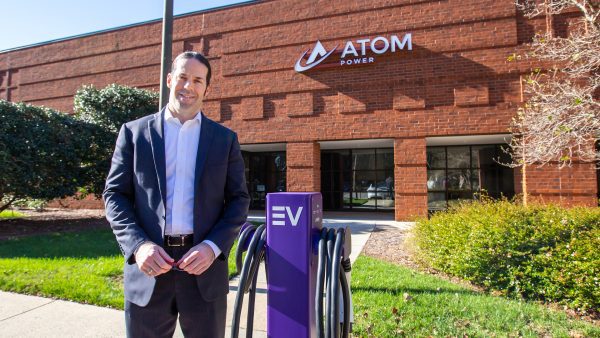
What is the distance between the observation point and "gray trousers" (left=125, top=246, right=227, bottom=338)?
1.75 meters

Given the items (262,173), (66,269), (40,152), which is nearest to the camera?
(66,269)

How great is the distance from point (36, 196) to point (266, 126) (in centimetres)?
694

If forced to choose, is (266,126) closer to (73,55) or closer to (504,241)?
(504,241)

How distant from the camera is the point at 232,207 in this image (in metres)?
1.91

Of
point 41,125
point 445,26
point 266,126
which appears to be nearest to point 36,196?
point 41,125

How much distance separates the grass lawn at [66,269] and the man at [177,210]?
101 inches

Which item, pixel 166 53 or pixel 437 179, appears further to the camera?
pixel 437 179

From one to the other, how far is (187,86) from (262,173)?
1376cm

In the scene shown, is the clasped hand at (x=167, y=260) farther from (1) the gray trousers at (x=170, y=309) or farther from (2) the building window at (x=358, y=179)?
(2) the building window at (x=358, y=179)

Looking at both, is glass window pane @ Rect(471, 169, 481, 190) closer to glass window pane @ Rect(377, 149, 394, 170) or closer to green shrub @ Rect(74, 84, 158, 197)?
glass window pane @ Rect(377, 149, 394, 170)

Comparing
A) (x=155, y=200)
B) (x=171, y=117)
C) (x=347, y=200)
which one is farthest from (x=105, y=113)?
(x=155, y=200)

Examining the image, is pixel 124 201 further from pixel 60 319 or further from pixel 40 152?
pixel 40 152

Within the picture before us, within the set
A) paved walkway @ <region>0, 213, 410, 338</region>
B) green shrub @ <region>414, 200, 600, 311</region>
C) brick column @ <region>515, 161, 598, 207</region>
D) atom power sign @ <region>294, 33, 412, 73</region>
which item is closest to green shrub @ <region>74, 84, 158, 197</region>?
atom power sign @ <region>294, 33, 412, 73</region>

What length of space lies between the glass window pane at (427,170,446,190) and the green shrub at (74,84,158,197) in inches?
418
